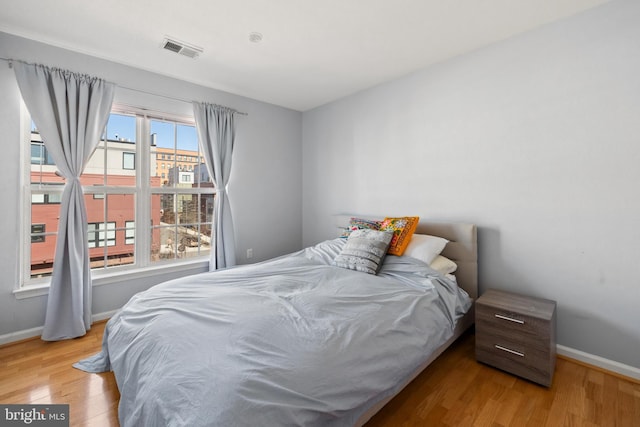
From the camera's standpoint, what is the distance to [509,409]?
1589mm

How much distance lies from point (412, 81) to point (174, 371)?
10.2 ft

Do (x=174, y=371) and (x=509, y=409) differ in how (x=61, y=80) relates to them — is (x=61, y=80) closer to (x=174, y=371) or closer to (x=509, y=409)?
(x=174, y=371)

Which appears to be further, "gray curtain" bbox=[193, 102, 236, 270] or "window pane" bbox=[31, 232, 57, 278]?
"gray curtain" bbox=[193, 102, 236, 270]

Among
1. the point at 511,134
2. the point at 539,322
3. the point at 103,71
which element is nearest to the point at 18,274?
the point at 103,71

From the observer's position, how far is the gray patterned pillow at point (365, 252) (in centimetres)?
230

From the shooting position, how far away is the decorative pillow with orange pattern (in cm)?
242

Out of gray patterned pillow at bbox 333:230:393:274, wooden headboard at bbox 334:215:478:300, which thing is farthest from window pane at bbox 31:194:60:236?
wooden headboard at bbox 334:215:478:300

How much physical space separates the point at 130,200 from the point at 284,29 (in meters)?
2.27

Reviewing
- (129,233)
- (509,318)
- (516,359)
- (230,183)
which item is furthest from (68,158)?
(516,359)

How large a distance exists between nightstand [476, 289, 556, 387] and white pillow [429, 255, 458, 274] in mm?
327

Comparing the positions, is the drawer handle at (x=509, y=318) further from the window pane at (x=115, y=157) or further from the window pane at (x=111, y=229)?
the window pane at (x=115, y=157)

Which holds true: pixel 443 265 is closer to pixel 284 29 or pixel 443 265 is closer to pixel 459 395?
pixel 459 395

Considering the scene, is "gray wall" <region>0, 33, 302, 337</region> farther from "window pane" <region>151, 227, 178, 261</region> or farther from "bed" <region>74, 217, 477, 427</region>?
"bed" <region>74, 217, 477, 427</region>

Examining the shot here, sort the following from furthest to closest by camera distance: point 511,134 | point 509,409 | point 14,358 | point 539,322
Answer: point 511,134 → point 14,358 → point 539,322 → point 509,409
